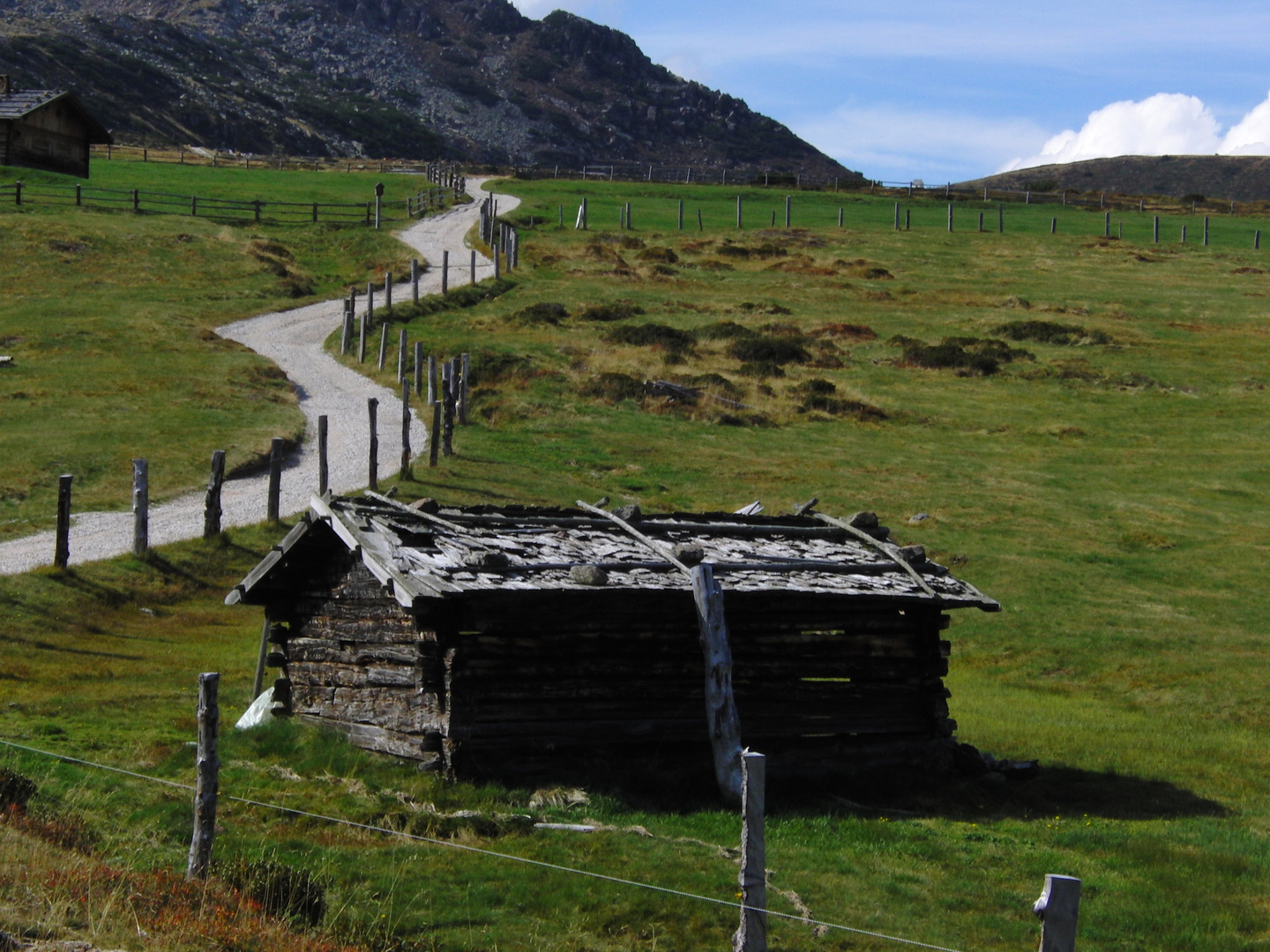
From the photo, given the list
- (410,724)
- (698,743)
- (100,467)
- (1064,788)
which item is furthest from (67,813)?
(100,467)

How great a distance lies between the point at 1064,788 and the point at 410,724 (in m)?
7.38

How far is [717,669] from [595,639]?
52.3 inches

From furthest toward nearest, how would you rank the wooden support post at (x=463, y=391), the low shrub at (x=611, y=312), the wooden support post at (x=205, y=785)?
the low shrub at (x=611, y=312) < the wooden support post at (x=463, y=391) < the wooden support post at (x=205, y=785)

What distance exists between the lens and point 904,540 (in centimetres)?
2803

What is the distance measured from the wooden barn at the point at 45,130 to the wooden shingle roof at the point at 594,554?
207 ft

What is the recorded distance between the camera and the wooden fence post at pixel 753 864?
8.12 metres

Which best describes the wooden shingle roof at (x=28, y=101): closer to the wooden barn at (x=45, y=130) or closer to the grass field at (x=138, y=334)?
the wooden barn at (x=45, y=130)

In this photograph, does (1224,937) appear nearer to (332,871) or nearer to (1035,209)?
(332,871)

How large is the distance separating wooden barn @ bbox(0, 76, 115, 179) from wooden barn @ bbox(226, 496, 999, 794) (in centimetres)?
6283

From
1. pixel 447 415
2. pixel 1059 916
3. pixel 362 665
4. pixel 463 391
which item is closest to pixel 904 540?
pixel 447 415

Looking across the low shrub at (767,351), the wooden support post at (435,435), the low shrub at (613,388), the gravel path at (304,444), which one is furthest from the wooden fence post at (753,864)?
the low shrub at (767,351)

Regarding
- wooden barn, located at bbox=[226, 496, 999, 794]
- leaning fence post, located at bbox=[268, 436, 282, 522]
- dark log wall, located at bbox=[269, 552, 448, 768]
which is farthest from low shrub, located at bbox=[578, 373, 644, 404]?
dark log wall, located at bbox=[269, 552, 448, 768]

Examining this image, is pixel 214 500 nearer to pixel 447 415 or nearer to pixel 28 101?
pixel 447 415

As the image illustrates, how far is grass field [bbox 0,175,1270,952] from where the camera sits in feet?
33.8
